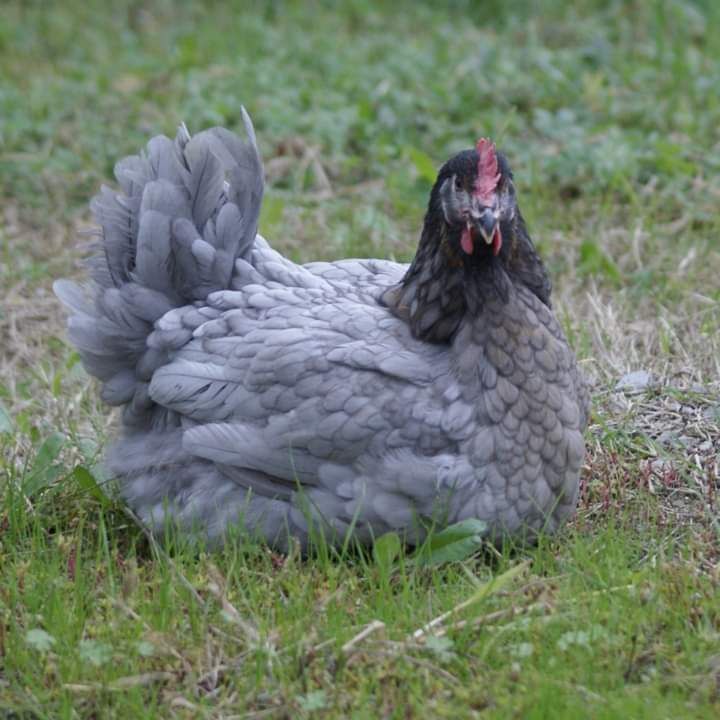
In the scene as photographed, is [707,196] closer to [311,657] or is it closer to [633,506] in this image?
[633,506]

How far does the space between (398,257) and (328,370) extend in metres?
2.26

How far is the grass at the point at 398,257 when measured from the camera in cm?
334

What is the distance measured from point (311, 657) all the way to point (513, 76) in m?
5.02

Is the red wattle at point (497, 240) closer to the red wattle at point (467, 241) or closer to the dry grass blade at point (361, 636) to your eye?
the red wattle at point (467, 241)

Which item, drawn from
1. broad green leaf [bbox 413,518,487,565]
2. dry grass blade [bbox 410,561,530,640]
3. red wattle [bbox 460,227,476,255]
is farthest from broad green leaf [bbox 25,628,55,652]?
red wattle [bbox 460,227,476,255]

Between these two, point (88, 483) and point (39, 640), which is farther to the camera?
point (88, 483)

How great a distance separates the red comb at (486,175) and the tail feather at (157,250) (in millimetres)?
891

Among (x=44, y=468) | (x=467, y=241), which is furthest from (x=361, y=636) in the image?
(x=44, y=468)

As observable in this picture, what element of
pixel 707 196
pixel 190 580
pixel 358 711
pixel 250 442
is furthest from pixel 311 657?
pixel 707 196

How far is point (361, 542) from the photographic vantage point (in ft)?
13.0

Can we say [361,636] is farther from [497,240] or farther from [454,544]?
[497,240]

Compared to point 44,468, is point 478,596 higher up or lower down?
higher up

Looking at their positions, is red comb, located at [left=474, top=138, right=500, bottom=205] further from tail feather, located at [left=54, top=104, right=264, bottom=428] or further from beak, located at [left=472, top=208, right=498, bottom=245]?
tail feather, located at [left=54, top=104, right=264, bottom=428]

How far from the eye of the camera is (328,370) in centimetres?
397
